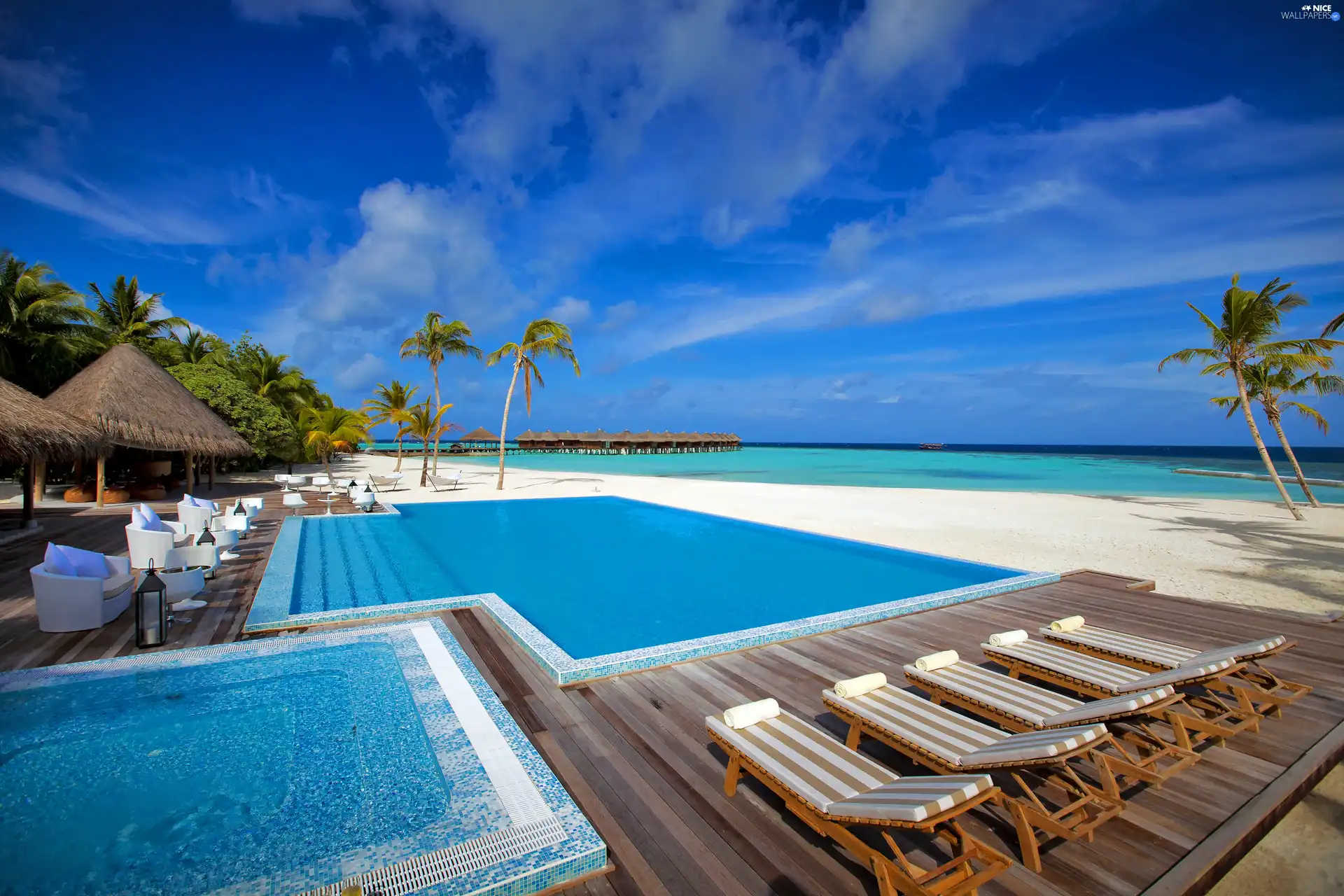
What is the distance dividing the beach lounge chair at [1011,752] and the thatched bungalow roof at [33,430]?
33.1ft

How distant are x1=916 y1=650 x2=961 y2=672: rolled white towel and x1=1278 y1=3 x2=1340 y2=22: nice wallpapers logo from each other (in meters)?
9.89

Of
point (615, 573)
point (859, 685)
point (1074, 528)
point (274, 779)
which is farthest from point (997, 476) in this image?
point (274, 779)

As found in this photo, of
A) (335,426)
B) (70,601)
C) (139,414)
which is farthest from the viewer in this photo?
(335,426)

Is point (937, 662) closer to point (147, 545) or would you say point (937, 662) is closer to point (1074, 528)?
point (147, 545)

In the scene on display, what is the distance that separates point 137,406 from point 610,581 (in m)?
10.3

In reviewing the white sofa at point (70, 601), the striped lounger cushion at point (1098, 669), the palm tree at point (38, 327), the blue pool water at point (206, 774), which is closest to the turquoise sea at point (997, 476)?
the palm tree at point (38, 327)

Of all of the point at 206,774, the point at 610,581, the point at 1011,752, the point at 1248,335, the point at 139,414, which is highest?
the point at 1248,335

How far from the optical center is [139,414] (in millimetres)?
10469

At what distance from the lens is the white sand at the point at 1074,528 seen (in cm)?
706

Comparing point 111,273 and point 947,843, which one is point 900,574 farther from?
point 111,273

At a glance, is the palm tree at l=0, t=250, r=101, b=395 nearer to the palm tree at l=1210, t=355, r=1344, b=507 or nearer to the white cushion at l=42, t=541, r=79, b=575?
the white cushion at l=42, t=541, r=79, b=575

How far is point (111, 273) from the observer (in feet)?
61.3

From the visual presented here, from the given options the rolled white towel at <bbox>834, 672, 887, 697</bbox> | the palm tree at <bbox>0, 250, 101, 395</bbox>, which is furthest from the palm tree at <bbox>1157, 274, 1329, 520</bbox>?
the palm tree at <bbox>0, 250, 101, 395</bbox>

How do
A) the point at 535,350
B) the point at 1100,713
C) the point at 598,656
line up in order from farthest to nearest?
the point at 535,350, the point at 598,656, the point at 1100,713
